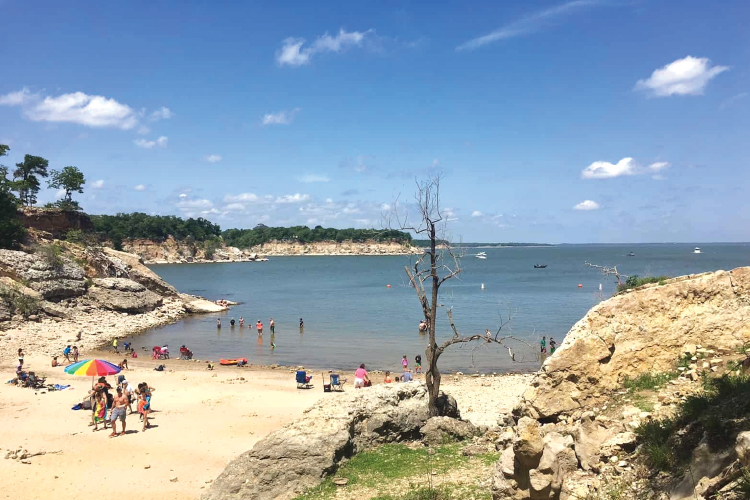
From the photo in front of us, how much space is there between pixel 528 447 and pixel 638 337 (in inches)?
165

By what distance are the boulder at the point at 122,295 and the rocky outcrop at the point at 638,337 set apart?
49.4 metres

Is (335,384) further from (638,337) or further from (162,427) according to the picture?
(638,337)

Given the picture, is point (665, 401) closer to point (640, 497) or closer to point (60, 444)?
point (640, 497)

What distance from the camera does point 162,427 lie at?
18.4 metres

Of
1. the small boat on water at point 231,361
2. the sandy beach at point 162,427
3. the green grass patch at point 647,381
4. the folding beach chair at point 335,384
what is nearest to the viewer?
the green grass patch at point 647,381

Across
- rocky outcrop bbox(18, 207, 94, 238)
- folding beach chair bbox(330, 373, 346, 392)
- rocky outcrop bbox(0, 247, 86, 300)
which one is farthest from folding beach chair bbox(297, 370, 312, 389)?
rocky outcrop bbox(18, 207, 94, 238)

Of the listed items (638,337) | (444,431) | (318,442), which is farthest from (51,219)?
(638,337)

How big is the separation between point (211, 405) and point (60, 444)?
627 centimetres

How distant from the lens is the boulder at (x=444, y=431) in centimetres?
1252

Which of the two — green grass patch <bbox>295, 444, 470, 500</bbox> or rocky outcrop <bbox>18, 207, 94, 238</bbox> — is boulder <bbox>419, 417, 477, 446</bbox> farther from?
rocky outcrop <bbox>18, 207, 94, 238</bbox>

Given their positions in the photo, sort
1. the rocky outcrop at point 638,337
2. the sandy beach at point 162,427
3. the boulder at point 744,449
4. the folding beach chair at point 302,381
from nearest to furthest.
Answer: the boulder at point 744,449 < the rocky outcrop at point 638,337 < the sandy beach at point 162,427 < the folding beach chair at point 302,381

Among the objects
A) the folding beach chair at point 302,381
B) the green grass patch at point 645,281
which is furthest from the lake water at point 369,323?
the folding beach chair at point 302,381

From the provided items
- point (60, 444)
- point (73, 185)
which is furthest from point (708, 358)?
point (73, 185)

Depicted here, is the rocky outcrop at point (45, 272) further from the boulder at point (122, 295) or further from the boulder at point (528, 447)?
the boulder at point (528, 447)
